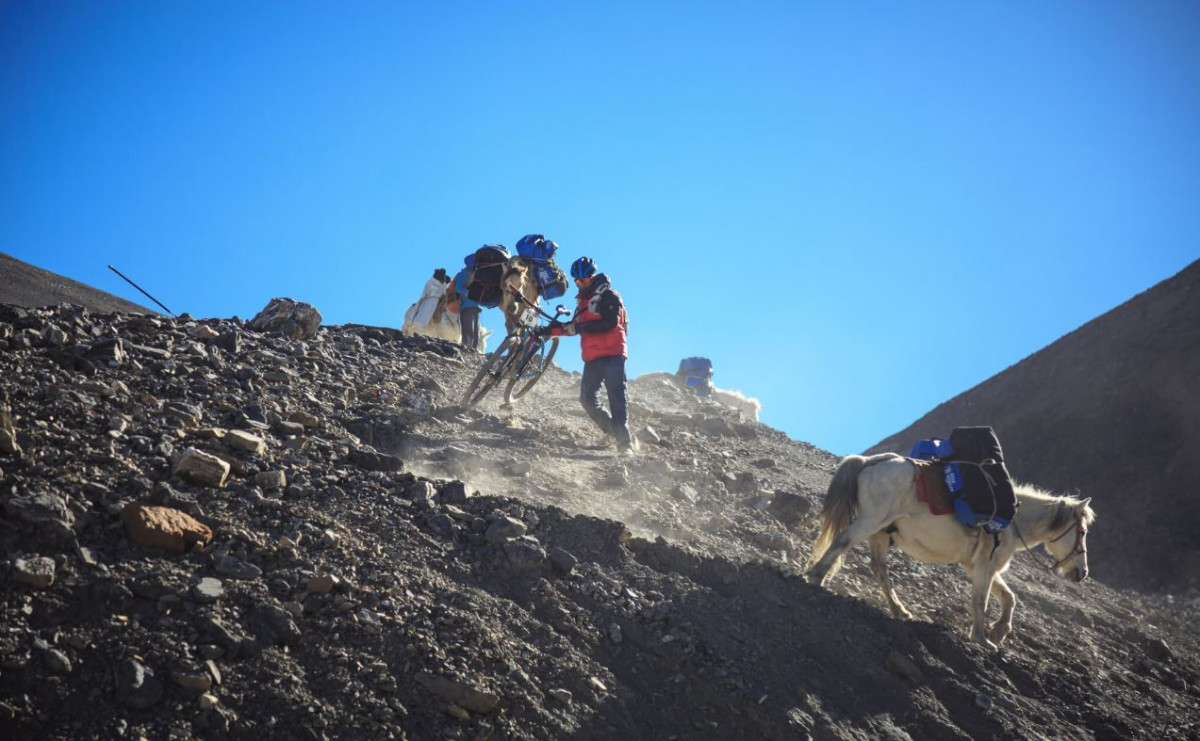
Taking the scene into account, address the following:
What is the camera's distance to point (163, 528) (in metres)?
4.64

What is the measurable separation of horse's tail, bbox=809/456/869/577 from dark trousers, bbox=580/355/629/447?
309 cm

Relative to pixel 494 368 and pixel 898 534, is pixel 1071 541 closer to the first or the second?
pixel 898 534

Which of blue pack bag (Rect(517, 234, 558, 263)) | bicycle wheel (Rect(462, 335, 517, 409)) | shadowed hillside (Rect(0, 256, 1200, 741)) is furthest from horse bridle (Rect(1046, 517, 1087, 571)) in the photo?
blue pack bag (Rect(517, 234, 558, 263))

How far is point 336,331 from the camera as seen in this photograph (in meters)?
12.3

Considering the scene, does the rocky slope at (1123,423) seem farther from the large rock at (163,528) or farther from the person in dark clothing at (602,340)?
the large rock at (163,528)

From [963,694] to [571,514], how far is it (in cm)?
368

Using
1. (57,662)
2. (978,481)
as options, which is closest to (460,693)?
(57,662)

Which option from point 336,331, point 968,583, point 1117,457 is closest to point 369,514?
point 336,331

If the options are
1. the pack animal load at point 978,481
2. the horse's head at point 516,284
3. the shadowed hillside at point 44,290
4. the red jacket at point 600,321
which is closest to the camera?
the pack animal load at point 978,481

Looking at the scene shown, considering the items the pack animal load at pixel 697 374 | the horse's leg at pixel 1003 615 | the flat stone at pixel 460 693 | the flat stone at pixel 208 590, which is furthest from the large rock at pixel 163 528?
the pack animal load at pixel 697 374

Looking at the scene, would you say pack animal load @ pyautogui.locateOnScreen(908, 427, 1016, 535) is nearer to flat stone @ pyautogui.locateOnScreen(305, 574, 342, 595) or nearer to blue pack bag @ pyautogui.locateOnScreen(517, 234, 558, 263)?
flat stone @ pyautogui.locateOnScreen(305, 574, 342, 595)

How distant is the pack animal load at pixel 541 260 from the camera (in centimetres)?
1261

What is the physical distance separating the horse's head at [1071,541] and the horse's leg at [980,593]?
115 centimetres

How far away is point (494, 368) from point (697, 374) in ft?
51.5
